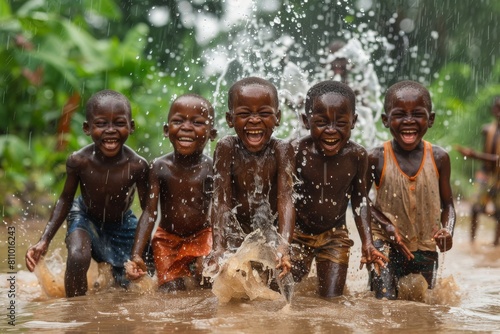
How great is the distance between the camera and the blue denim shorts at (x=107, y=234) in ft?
16.4

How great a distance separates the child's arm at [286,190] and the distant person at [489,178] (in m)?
4.15

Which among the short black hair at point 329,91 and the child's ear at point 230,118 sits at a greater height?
the short black hair at point 329,91

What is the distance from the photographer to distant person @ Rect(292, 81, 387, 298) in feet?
14.8

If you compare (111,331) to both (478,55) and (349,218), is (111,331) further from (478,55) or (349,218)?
(478,55)

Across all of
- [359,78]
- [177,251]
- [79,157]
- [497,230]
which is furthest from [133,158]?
[359,78]

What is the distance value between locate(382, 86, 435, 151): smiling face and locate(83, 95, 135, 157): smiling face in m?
1.68

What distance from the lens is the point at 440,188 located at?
16.1 feet

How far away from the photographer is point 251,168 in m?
4.48

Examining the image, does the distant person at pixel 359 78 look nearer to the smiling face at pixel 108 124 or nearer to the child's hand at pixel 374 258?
the smiling face at pixel 108 124

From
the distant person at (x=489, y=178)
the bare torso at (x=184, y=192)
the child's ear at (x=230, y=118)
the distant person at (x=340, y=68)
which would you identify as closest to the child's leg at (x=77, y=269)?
the bare torso at (x=184, y=192)

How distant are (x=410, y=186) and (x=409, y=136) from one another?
31cm

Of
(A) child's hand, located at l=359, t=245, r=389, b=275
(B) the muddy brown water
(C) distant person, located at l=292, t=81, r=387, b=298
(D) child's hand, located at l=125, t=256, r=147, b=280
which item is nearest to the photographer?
(B) the muddy brown water

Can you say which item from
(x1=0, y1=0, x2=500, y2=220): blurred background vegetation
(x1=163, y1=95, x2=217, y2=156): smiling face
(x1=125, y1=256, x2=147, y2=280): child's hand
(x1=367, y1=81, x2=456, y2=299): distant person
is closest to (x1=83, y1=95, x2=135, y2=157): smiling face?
(x1=163, y1=95, x2=217, y2=156): smiling face

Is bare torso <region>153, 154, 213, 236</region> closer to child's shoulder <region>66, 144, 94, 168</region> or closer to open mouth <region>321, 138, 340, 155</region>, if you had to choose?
child's shoulder <region>66, 144, 94, 168</region>
